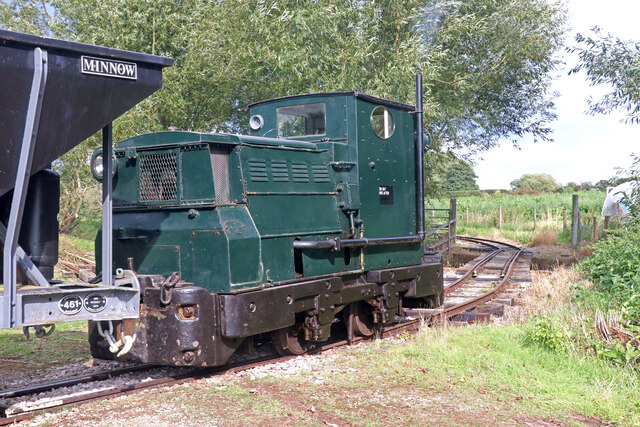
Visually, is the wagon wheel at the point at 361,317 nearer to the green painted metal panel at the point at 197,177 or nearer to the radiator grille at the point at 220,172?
the radiator grille at the point at 220,172

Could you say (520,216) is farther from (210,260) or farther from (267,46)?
(210,260)

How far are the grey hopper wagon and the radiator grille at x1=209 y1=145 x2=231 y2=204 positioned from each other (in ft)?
3.85

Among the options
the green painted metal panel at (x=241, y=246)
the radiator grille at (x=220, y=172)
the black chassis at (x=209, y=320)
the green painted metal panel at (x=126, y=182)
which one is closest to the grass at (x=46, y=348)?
the black chassis at (x=209, y=320)

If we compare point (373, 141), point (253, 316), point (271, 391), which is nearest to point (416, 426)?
point (271, 391)

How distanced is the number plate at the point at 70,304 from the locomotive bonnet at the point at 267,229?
991 millimetres

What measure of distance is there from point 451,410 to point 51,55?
409 centimetres

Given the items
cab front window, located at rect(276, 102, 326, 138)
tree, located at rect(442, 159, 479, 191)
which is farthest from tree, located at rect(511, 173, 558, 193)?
cab front window, located at rect(276, 102, 326, 138)

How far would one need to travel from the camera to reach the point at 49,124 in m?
4.31

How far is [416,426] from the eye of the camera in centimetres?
457

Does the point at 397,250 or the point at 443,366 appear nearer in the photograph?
the point at 443,366

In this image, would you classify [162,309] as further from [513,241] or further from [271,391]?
[513,241]

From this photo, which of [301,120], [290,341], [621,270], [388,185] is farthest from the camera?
[621,270]

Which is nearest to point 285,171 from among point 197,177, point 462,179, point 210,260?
point 197,177

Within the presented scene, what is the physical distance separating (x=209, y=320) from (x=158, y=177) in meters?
1.61
